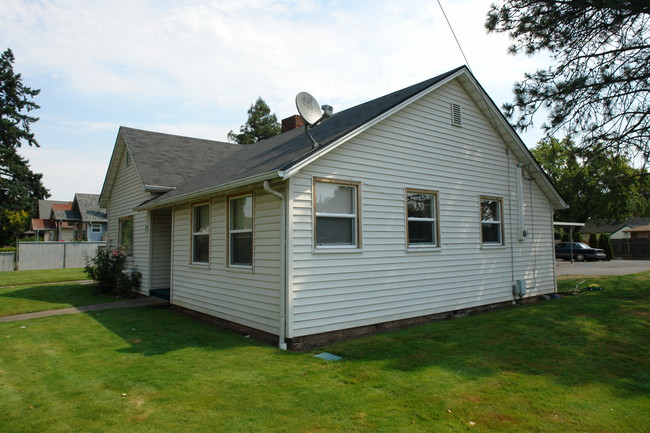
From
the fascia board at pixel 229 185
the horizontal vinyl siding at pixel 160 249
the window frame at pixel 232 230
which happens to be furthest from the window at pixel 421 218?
the horizontal vinyl siding at pixel 160 249

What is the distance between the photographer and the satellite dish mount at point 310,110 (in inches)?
322

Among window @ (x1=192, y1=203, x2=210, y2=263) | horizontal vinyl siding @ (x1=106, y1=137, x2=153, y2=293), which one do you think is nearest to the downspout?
window @ (x1=192, y1=203, x2=210, y2=263)

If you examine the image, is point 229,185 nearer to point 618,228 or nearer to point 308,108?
point 308,108

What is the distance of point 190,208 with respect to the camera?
1073 cm

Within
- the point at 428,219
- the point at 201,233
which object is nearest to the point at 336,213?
the point at 428,219

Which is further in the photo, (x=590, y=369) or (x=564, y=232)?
(x=564, y=232)

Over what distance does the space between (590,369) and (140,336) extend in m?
7.78

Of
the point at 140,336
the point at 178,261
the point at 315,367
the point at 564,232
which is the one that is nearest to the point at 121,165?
the point at 178,261

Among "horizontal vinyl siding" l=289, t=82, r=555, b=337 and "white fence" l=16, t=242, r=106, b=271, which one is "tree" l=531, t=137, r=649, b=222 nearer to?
"horizontal vinyl siding" l=289, t=82, r=555, b=337

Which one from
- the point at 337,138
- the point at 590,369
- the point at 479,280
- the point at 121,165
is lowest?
the point at 590,369

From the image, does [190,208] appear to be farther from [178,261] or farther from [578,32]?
[578,32]

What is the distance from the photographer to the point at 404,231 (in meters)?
8.79

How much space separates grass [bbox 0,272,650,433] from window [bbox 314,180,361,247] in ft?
6.19

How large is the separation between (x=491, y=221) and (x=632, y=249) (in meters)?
35.2
